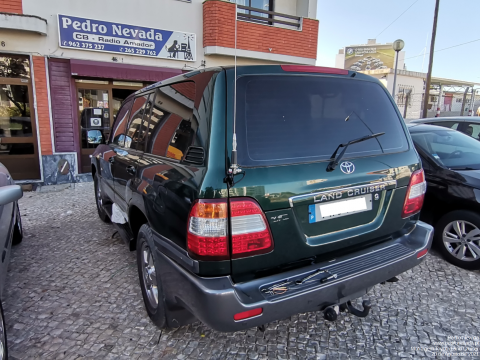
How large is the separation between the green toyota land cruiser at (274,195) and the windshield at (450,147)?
1.76m

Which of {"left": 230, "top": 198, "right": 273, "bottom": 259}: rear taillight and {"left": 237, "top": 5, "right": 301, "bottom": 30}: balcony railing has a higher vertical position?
{"left": 237, "top": 5, "right": 301, "bottom": 30}: balcony railing

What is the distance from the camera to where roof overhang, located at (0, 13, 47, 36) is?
21.8 ft

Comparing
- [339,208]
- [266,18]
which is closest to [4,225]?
[339,208]

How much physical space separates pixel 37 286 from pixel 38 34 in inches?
248

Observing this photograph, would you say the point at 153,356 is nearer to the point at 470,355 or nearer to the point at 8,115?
the point at 470,355

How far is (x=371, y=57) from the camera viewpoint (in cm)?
4728

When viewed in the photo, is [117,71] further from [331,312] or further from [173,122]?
[331,312]

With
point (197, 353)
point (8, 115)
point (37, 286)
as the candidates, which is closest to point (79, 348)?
point (197, 353)

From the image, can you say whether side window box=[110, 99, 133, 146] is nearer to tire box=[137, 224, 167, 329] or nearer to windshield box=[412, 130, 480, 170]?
tire box=[137, 224, 167, 329]

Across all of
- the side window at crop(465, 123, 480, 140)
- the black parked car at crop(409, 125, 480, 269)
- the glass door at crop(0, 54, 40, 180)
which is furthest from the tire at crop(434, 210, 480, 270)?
the glass door at crop(0, 54, 40, 180)

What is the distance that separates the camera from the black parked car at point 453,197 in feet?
11.4

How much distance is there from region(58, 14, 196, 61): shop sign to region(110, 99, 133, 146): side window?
4399 millimetres

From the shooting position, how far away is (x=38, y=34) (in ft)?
23.4

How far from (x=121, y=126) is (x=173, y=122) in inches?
74.4
